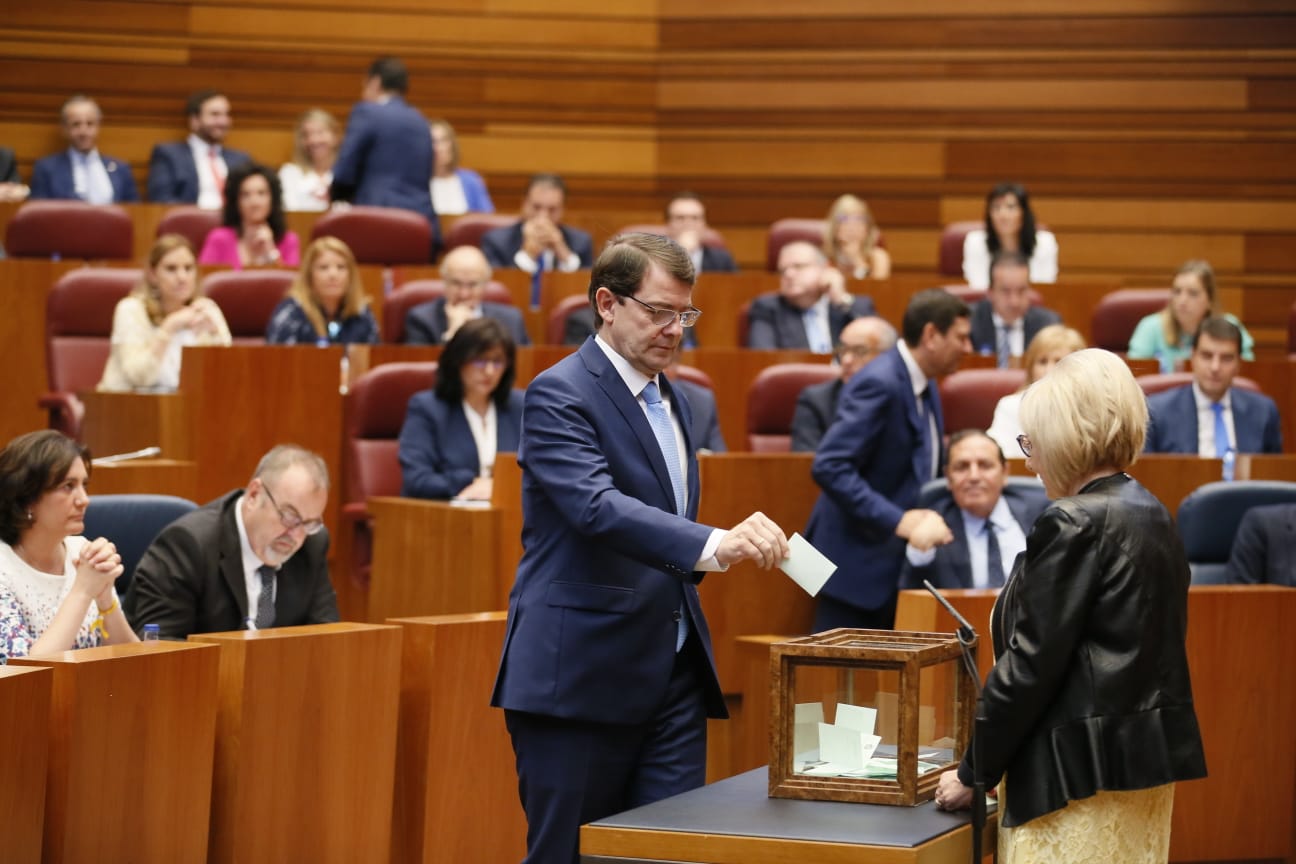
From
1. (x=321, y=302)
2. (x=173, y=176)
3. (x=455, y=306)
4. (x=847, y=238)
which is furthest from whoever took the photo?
(x=173, y=176)

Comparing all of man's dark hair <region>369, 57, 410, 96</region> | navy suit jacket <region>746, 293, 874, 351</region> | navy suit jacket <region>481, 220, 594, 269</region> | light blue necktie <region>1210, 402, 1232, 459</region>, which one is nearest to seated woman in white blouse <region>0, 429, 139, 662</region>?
light blue necktie <region>1210, 402, 1232, 459</region>

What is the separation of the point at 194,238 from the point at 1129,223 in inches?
151

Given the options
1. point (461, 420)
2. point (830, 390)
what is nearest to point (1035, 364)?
point (830, 390)

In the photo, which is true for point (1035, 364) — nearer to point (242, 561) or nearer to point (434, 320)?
point (434, 320)

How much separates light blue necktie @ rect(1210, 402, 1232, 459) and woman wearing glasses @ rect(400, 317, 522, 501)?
1.77 meters

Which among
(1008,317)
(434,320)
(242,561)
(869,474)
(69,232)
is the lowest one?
(242,561)

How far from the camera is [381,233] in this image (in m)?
5.99

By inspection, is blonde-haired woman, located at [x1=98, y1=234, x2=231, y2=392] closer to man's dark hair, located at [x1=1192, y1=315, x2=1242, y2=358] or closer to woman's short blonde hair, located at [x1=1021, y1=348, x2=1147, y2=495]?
man's dark hair, located at [x1=1192, y1=315, x2=1242, y2=358]

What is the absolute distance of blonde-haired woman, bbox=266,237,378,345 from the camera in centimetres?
479

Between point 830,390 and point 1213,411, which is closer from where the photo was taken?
point 830,390

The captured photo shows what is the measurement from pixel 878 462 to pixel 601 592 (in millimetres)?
1596

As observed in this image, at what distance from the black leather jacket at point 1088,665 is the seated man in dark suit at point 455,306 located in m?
3.32

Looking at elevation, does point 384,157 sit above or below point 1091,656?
above

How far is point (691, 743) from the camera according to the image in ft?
7.01
